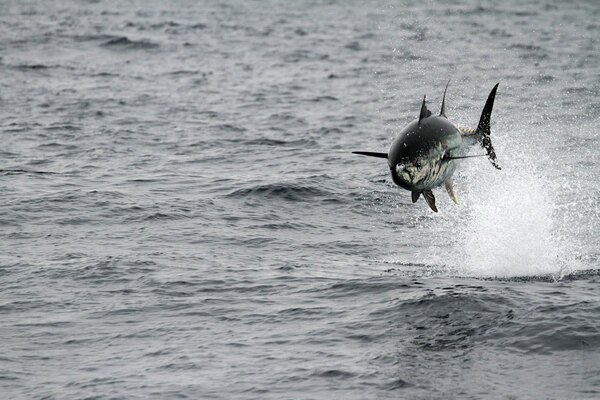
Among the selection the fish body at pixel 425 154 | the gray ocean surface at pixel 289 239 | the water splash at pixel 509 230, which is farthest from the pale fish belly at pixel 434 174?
the water splash at pixel 509 230

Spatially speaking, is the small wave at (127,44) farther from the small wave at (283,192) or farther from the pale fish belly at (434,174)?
the pale fish belly at (434,174)

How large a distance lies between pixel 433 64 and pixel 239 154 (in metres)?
15.3

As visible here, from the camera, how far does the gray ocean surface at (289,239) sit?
12523 mm

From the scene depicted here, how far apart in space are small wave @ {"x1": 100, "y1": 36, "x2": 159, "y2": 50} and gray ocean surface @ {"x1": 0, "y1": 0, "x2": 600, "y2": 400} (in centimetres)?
614

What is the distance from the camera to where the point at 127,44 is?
44875 millimetres

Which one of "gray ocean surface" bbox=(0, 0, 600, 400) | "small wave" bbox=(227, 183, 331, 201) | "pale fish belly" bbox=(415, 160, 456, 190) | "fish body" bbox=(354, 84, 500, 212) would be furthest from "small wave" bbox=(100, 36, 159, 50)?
"pale fish belly" bbox=(415, 160, 456, 190)

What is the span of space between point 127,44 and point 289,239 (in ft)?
94.0

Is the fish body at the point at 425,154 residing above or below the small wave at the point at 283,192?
above

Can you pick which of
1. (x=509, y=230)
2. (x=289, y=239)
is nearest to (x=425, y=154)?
(x=509, y=230)

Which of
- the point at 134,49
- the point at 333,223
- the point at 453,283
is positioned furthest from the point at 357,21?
Result: the point at 453,283

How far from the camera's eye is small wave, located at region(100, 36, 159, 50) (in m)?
44.4

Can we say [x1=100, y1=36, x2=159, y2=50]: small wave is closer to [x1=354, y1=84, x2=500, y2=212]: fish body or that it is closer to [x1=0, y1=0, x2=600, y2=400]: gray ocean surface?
[x1=0, y1=0, x2=600, y2=400]: gray ocean surface

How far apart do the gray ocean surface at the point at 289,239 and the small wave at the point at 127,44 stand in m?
6.14

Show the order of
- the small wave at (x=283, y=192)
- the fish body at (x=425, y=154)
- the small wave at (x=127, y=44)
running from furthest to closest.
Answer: the small wave at (x=127, y=44) < the small wave at (x=283, y=192) < the fish body at (x=425, y=154)
